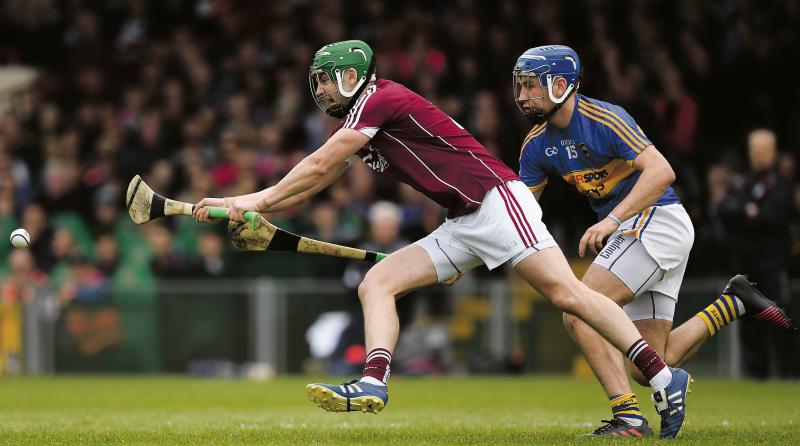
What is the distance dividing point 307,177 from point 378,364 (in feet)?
3.47

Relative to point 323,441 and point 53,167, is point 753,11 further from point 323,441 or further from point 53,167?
point 323,441

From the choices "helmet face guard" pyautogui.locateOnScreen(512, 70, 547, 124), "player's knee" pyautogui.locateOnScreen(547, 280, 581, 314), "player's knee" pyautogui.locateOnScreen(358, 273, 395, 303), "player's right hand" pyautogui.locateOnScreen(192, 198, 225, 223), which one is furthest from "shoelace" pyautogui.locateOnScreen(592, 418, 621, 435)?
"player's right hand" pyautogui.locateOnScreen(192, 198, 225, 223)

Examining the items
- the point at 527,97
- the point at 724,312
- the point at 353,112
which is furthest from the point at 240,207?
the point at 724,312

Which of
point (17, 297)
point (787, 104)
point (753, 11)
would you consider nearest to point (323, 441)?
point (17, 297)

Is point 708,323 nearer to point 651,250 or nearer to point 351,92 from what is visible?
point 651,250

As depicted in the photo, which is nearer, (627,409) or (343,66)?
(343,66)

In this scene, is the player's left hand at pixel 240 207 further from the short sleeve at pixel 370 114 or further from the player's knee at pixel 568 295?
the player's knee at pixel 568 295

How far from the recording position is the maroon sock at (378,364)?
7121 millimetres

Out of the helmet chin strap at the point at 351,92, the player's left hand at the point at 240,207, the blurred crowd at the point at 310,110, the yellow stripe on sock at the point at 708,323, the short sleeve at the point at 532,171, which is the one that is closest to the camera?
the player's left hand at the point at 240,207

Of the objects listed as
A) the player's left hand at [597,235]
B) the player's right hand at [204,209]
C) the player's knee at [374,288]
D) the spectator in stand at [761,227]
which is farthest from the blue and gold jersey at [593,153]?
the spectator in stand at [761,227]

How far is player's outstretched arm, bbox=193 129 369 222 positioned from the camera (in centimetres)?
725

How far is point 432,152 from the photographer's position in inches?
294

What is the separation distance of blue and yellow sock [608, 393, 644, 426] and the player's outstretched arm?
80.4 inches

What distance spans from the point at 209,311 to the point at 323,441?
331 inches
